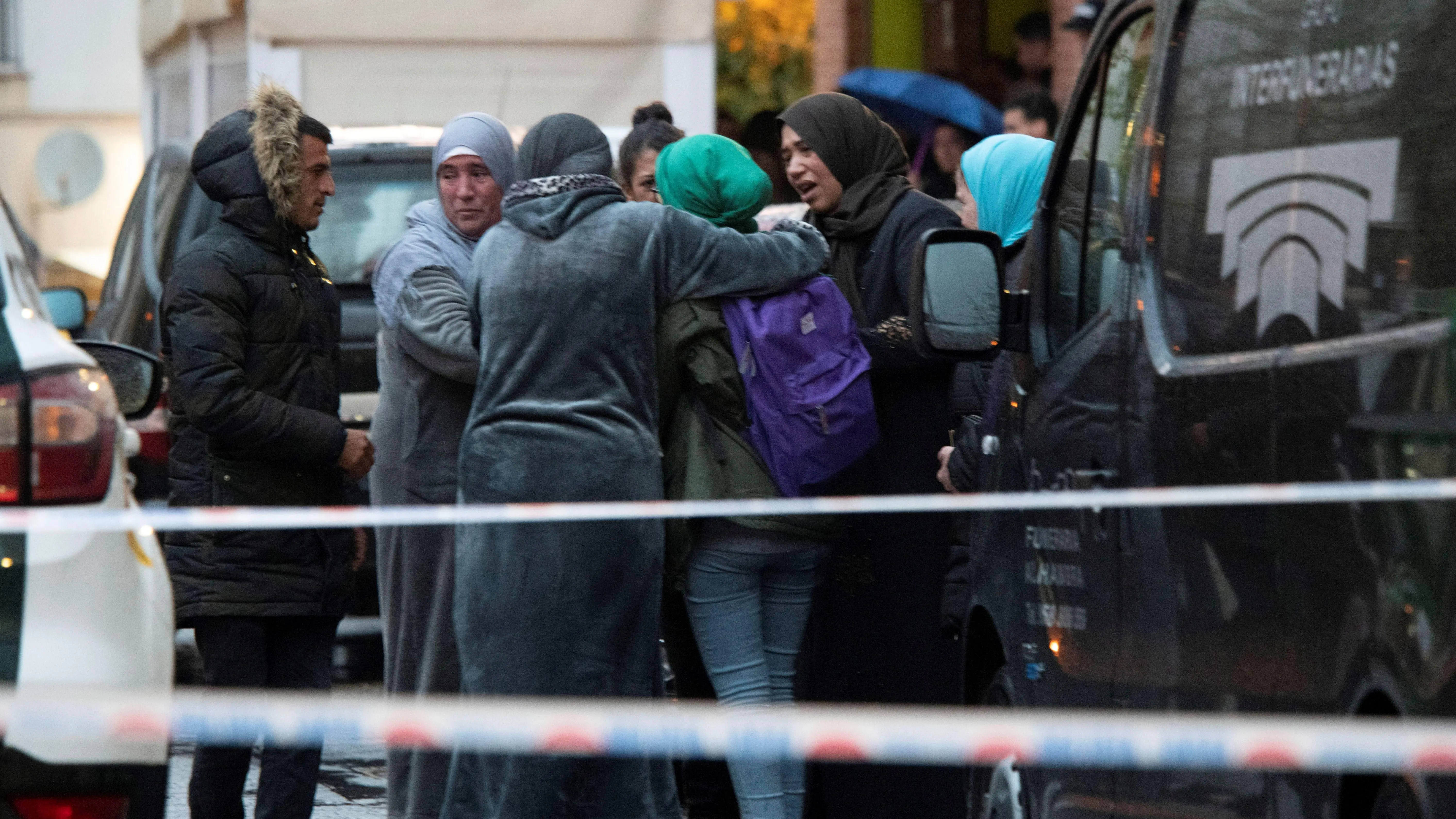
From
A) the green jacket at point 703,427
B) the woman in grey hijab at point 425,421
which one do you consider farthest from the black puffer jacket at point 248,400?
the green jacket at point 703,427

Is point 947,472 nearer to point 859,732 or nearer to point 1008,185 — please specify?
point 1008,185

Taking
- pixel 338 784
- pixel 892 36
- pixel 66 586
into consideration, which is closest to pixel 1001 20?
pixel 892 36

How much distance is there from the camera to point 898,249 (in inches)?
217

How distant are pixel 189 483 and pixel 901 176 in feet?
6.44

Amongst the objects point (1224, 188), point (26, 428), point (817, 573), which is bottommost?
point (817, 573)

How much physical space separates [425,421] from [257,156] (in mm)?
723

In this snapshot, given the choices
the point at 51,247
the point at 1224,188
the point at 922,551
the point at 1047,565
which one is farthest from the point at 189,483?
the point at 51,247

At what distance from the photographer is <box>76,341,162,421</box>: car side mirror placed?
4324 millimetres

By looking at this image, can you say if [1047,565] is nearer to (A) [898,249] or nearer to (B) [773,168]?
(A) [898,249]

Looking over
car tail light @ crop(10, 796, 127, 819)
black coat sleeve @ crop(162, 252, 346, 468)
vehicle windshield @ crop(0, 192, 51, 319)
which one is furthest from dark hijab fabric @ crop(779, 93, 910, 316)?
car tail light @ crop(10, 796, 127, 819)

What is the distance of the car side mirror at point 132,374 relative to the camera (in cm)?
432

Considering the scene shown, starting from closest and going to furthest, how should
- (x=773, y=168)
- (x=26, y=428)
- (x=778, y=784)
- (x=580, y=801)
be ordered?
1. (x=26, y=428)
2. (x=580, y=801)
3. (x=778, y=784)
4. (x=773, y=168)

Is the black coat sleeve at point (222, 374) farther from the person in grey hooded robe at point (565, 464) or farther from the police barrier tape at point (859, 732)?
the police barrier tape at point (859, 732)

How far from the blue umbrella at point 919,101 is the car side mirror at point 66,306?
5014 millimetres
